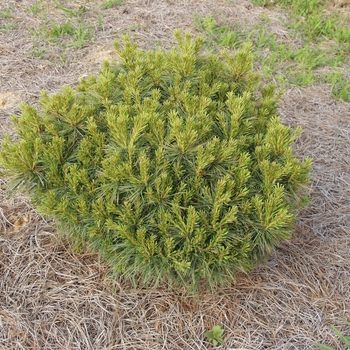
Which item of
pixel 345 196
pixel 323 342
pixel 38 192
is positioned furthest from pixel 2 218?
pixel 345 196

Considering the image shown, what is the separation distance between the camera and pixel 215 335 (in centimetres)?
197

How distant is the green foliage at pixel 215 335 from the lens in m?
1.96

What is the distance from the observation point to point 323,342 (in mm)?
2031

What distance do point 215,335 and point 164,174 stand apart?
0.83 m

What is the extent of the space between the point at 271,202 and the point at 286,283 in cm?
72

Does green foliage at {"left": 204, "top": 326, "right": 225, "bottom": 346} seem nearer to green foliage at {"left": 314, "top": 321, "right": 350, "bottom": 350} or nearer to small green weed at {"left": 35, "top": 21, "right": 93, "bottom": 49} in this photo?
green foliage at {"left": 314, "top": 321, "right": 350, "bottom": 350}

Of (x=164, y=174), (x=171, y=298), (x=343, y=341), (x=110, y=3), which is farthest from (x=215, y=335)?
(x=110, y=3)

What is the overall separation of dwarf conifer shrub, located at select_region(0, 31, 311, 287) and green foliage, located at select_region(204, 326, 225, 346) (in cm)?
24

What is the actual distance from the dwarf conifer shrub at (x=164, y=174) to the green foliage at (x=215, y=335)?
0.24 meters

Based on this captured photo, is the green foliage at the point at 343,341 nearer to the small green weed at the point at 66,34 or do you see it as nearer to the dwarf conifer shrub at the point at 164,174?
the dwarf conifer shrub at the point at 164,174

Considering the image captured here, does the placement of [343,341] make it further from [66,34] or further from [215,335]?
[66,34]

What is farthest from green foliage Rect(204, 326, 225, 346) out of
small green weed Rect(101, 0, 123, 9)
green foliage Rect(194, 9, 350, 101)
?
small green weed Rect(101, 0, 123, 9)

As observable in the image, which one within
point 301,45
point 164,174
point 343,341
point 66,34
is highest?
point 164,174

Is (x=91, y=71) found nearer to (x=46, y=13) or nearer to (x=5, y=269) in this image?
(x=46, y=13)
